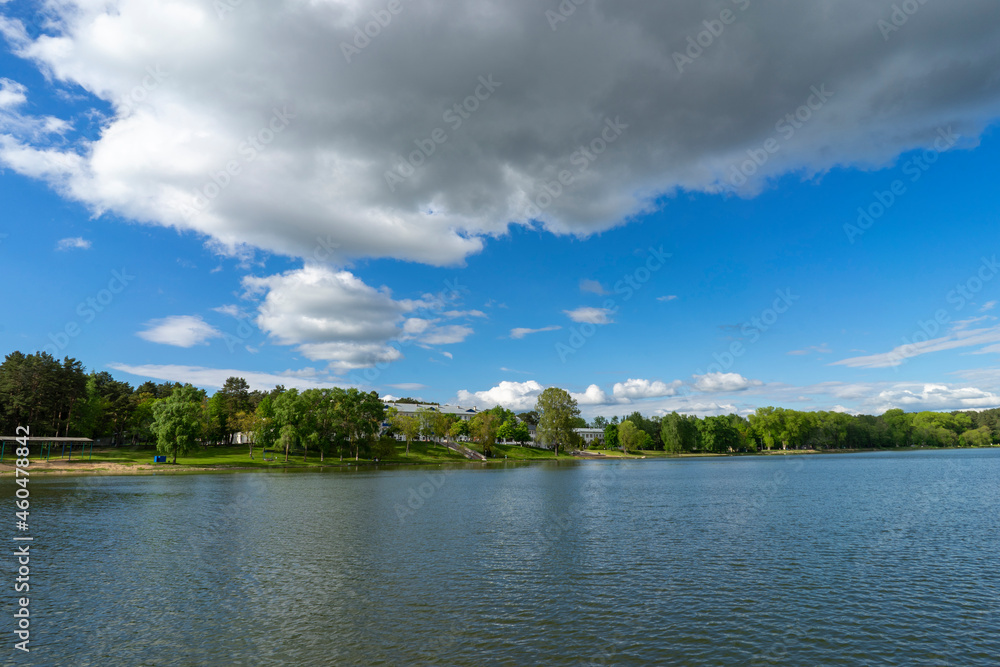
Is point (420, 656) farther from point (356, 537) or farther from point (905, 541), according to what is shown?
point (905, 541)

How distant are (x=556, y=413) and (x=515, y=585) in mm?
160851

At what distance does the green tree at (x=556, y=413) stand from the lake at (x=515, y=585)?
434ft

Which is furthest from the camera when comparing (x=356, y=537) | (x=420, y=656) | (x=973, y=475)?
(x=973, y=475)

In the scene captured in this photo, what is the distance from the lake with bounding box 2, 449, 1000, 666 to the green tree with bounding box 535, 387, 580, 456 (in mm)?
132175

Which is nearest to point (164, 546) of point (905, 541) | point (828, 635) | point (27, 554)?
point (27, 554)

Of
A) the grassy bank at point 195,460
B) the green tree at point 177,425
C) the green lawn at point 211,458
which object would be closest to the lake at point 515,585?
the grassy bank at point 195,460

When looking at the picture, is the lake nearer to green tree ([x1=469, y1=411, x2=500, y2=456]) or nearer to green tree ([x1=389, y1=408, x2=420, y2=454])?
green tree ([x1=389, y1=408, x2=420, y2=454])

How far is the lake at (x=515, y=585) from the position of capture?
19656mm

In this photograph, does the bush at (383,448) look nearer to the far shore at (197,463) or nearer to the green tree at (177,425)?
the far shore at (197,463)

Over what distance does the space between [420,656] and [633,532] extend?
86.0 feet

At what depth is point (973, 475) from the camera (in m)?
90.1

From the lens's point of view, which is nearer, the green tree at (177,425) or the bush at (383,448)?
the green tree at (177,425)

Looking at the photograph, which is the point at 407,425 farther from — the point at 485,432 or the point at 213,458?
the point at 213,458

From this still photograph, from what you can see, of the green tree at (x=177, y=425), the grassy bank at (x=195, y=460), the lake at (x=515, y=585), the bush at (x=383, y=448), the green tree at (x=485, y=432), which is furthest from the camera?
the green tree at (x=485, y=432)
